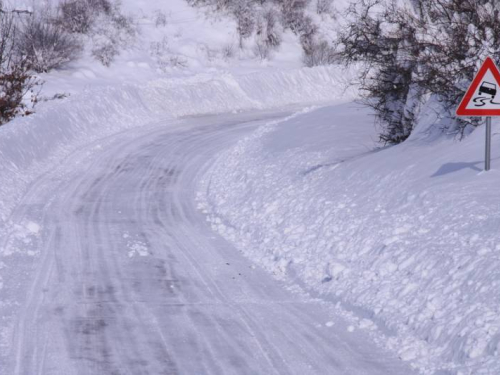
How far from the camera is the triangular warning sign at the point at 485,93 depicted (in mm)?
8680

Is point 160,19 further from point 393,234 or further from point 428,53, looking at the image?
point 393,234


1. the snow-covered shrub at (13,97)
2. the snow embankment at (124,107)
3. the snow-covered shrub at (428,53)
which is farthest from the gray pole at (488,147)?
the snow-covered shrub at (13,97)

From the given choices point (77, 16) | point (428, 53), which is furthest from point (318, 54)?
point (428, 53)

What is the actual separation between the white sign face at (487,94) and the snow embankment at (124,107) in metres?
7.29

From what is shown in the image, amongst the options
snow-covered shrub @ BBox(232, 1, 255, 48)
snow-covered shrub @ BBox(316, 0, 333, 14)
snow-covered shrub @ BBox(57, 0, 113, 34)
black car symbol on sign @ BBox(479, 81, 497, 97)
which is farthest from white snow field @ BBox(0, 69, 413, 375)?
snow-covered shrub @ BBox(316, 0, 333, 14)

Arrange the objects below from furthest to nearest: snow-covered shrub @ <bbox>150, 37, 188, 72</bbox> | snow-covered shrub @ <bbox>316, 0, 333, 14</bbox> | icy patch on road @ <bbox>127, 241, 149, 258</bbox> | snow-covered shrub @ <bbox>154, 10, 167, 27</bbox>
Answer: snow-covered shrub @ <bbox>316, 0, 333, 14</bbox>, snow-covered shrub @ <bbox>154, 10, 167, 27</bbox>, snow-covered shrub @ <bbox>150, 37, 188, 72</bbox>, icy patch on road @ <bbox>127, 241, 149, 258</bbox>

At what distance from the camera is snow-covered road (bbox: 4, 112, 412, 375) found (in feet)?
20.8

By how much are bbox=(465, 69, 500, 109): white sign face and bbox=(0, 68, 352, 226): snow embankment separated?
7.29 meters

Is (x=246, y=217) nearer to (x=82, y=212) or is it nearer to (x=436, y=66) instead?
(x=82, y=212)

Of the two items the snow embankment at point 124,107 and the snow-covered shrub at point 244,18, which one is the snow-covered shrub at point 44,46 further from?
the snow-covered shrub at point 244,18

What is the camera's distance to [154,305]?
787 centimetres

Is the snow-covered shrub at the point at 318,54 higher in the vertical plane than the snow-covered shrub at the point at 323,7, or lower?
lower

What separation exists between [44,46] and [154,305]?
2663 cm

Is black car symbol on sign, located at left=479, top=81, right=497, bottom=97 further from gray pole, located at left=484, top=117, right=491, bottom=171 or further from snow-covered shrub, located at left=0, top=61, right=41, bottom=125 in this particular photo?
snow-covered shrub, located at left=0, top=61, right=41, bottom=125
